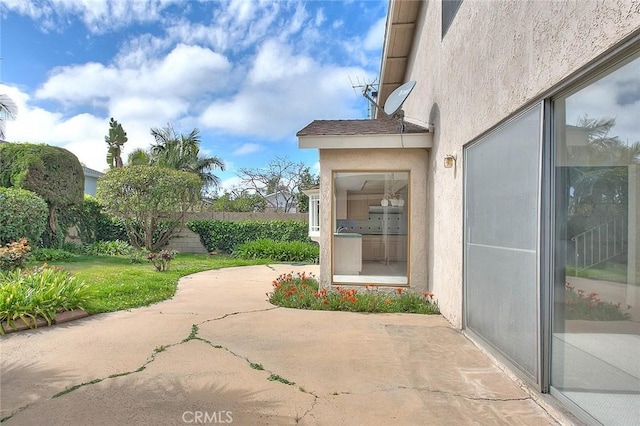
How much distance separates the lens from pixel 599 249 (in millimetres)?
2631

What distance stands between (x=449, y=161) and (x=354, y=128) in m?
2.43

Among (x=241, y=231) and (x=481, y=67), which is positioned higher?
(x=481, y=67)

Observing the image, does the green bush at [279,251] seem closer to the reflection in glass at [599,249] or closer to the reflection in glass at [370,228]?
the reflection in glass at [370,228]

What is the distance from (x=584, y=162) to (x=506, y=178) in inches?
47.9

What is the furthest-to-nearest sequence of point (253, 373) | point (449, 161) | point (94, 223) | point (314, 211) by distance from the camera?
point (94, 223), point (314, 211), point (449, 161), point (253, 373)

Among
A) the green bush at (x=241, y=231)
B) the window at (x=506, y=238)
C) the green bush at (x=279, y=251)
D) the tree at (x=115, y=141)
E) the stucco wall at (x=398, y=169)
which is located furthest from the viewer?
the tree at (x=115, y=141)

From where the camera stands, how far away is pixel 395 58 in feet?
39.3

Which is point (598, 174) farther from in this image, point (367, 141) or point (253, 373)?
point (367, 141)

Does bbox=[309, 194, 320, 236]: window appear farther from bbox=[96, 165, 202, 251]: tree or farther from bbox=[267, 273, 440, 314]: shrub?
bbox=[96, 165, 202, 251]: tree

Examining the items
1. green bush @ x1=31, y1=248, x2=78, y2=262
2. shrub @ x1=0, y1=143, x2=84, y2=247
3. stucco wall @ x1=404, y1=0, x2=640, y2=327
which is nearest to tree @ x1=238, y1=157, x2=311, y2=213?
shrub @ x1=0, y1=143, x2=84, y2=247

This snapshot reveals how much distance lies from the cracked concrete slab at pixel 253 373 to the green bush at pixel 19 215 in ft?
23.1

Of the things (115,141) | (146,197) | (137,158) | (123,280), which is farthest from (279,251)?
(115,141)

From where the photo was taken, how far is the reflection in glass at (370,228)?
7641 mm

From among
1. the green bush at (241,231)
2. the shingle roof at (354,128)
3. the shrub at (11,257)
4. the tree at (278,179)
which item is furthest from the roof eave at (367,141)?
the tree at (278,179)
